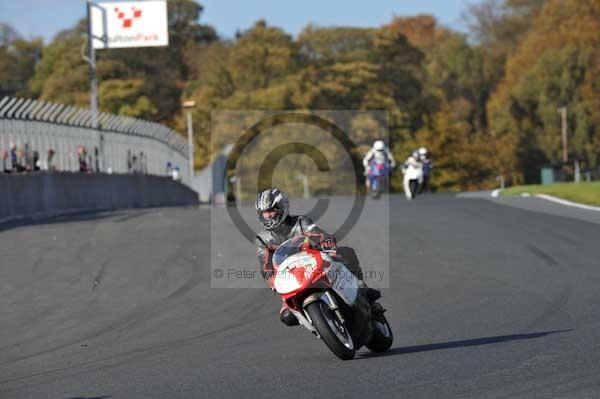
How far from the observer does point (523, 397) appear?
6398mm

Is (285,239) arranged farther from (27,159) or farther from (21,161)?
(27,159)

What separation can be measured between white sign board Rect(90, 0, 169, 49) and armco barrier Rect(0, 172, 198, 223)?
9.95 meters

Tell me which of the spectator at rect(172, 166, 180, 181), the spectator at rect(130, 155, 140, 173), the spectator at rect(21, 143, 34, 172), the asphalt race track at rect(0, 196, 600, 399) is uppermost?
the spectator at rect(21, 143, 34, 172)

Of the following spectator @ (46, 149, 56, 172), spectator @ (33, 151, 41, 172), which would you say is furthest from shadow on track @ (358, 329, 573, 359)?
spectator @ (46, 149, 56, 172)

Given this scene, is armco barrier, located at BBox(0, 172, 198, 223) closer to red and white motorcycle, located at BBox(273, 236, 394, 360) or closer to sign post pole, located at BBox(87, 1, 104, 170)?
sign post pole, located at BBox(87, 1, 104, 170)

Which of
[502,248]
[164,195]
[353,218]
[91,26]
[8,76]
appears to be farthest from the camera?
[8,76]

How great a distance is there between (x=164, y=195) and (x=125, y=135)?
526 cm

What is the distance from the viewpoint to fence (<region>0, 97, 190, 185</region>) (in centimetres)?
2433

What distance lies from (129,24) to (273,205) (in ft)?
139

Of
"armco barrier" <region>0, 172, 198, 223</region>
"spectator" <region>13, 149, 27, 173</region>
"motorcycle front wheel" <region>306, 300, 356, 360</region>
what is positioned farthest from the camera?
"spectator" <region>13, 149, 27, 173</region>

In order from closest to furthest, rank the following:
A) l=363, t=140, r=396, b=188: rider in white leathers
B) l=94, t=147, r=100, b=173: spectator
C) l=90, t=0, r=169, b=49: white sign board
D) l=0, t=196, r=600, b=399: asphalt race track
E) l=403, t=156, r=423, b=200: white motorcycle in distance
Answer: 1. l=0, t=196, r=600, b=399: asphalt race track
2. l=363, t=140, r=396, b=188: rider in white leathers
3. l=94, t=147, r=100, b=173: spectator
4. l=403, t=156, r=423, b=200: white motorcycle in distance
5. l=90, t=0, r=169, b=49: white sign board

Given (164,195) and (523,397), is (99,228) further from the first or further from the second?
(164,195)

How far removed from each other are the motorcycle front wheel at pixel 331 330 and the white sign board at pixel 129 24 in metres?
39.2

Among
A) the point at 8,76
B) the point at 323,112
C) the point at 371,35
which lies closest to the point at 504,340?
the point at 323,112
